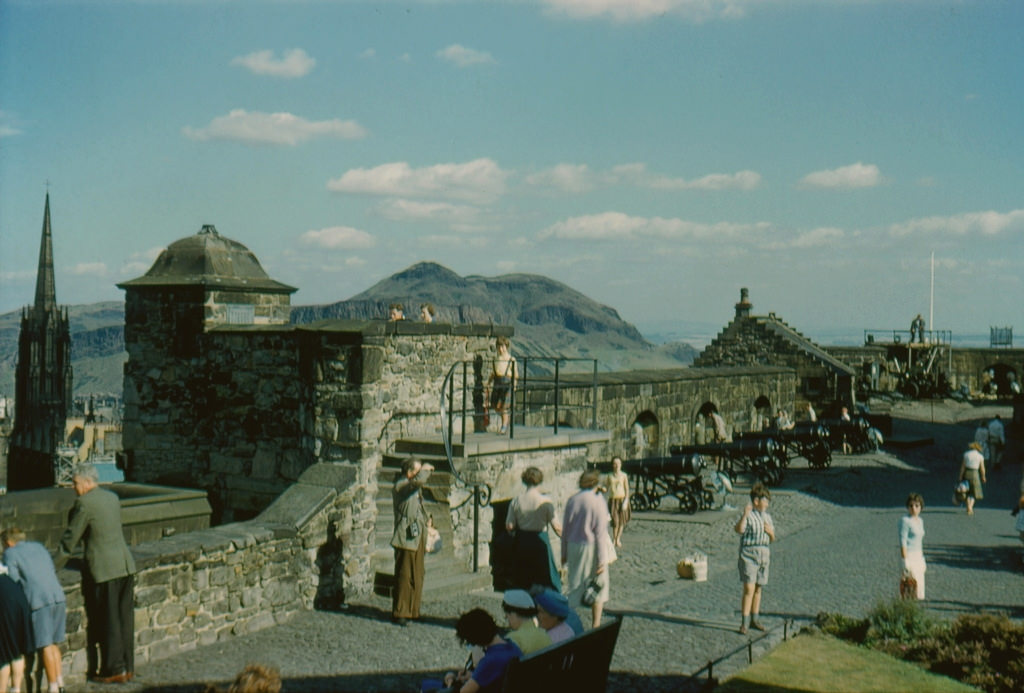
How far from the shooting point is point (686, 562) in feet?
41.1

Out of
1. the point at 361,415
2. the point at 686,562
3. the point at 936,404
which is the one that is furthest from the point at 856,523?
the point at 936,404

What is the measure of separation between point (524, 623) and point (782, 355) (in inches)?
1160

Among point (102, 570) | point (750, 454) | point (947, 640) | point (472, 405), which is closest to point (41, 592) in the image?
point (102, 570)

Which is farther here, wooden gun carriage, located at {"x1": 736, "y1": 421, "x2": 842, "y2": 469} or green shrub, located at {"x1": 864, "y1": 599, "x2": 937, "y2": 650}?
wooden gun carriage, located at {"x1": 736, "y1": 421, "x2": 842, "y2": 469}

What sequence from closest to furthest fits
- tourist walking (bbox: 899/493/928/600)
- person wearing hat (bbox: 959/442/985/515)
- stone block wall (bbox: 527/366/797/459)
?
tourist walking (bbox: 899/493/928/600) < person wearing hat (bbox: 959/442/985/515) < stone block wall (bbox: 527/366/797/459)

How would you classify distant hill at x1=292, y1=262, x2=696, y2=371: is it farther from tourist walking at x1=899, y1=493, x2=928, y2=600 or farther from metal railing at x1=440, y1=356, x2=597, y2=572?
tourist walking at x1=899, y1=493, x2=928, y2=600

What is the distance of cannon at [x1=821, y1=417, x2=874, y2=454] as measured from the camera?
88.4 feet

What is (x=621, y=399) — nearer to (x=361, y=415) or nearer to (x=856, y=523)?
(x=856, y=523)

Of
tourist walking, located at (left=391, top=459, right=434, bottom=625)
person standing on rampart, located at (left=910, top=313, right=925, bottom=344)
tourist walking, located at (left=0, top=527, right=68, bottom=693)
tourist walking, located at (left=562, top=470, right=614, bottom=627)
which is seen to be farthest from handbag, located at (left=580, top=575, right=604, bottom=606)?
person standing on rampart, located at (left=910, top=313, right=925, bottom=344)

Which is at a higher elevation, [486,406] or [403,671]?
[486,406]

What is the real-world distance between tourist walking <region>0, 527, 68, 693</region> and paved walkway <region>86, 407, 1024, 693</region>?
53 centimetres

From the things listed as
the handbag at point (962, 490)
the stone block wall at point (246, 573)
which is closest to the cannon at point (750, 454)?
the handbag at point (962, 490)

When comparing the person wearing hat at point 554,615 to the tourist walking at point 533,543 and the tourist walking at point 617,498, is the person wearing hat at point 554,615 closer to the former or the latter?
the tourist walking at point 533,543

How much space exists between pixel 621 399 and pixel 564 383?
3.52m
